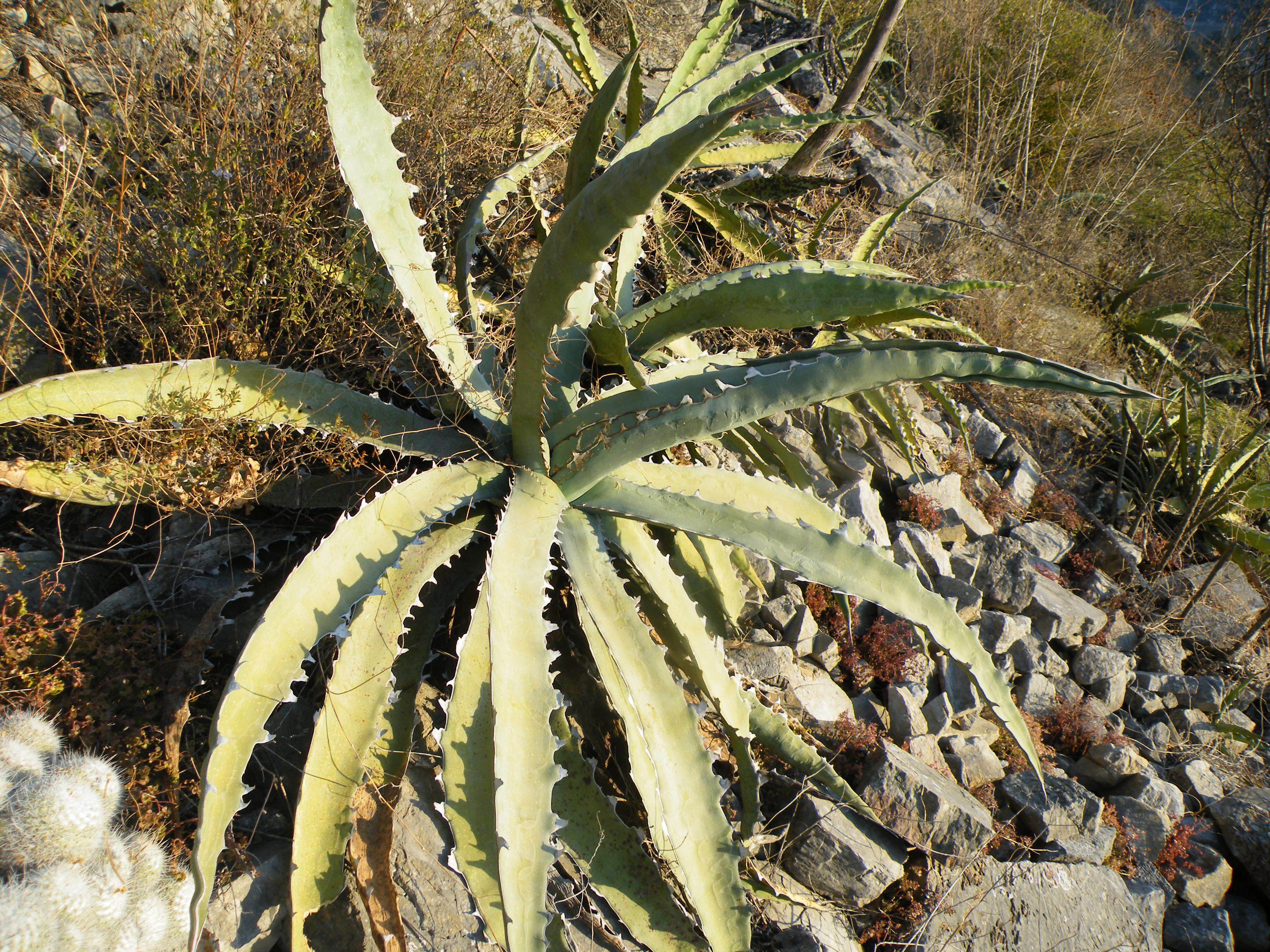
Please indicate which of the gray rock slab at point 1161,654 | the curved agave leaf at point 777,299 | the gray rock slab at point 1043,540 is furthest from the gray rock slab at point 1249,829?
the curved agave leaf at point 777,299

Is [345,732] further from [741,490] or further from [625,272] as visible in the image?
[625,272]

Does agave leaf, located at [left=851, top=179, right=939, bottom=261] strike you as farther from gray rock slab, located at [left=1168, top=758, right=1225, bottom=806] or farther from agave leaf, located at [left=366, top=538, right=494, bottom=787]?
gray rock slab, located at [left=1168, top=758, right=1225, bottom=806]

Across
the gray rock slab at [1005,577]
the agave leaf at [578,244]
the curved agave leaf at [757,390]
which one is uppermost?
the agave leaf at [578,244]

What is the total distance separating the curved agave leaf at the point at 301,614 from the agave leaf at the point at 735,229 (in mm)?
1676

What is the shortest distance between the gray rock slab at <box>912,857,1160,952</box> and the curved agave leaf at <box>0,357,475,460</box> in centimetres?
167

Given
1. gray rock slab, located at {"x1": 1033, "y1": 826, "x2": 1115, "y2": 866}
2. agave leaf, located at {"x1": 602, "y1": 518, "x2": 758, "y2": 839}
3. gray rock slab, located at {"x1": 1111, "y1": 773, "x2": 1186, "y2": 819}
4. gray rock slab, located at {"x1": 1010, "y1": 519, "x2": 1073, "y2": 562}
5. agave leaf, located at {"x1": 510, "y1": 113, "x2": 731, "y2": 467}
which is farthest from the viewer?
gray rock slab, located at {"x1": 1010, "y1": 519, "x2": 1073, "y2": 562}

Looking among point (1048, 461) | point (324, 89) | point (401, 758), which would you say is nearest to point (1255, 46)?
point (1048, 461)

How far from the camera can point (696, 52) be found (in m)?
2.75

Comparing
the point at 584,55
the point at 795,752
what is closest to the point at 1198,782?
the point at 795,752

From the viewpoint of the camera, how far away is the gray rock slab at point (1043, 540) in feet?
11.1

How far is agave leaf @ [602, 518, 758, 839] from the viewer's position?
5.54 feet

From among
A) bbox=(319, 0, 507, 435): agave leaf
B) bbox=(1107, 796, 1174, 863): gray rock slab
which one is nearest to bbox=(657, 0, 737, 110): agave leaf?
bbox=(319, 0, 507, 435): agave leaf

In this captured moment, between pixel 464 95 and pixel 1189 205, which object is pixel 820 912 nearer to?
pixel 464 95

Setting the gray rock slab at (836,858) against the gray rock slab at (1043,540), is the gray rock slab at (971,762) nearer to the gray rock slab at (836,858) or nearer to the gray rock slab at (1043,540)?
the gray rock slab at (836,858)
